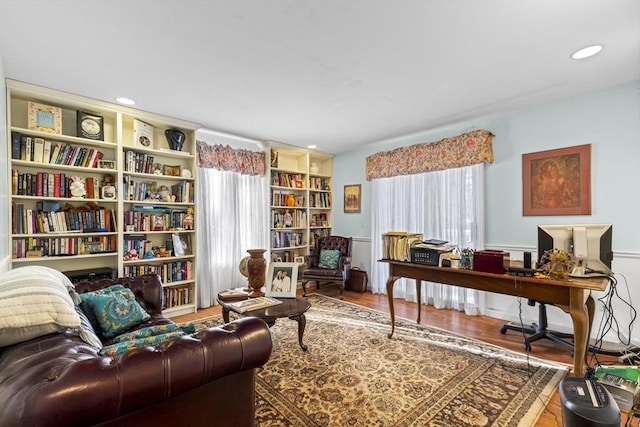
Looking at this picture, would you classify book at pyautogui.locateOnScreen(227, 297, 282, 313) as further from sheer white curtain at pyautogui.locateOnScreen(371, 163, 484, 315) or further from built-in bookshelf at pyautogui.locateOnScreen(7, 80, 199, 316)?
sheer white curtain at pyautogui.locateOnScreen(371, 163, 484, 315)

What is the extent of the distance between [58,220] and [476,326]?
4516 mm

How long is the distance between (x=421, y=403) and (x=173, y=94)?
3339 mm

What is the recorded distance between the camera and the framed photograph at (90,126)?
3010 mm

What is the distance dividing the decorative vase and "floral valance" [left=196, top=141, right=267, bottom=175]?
6.19ft

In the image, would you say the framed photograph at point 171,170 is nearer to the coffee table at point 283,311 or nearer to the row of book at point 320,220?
the coffee table at point 283,311

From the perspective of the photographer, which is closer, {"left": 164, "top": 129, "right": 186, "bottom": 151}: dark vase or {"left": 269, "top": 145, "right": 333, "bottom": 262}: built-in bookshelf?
{"left": 164, "top": 129, "right": 186, "bottom": 151}: dark vase

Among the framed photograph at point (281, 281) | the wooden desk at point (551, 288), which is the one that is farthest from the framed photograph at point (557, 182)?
the framed photograph at point (281, 281)

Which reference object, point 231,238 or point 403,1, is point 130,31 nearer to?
point 403,1

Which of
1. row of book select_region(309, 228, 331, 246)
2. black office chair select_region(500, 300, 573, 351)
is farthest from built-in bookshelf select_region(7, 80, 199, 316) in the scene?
black office chair select_region(500, 300, 573, 351)

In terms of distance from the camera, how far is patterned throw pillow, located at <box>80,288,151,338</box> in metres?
1.91

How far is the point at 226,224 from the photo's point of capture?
4.24 m

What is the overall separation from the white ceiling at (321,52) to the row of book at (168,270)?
184 cm

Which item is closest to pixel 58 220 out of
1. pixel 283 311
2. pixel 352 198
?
pixel 283 311

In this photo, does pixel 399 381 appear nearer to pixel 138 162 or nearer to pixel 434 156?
pixel 434 156
